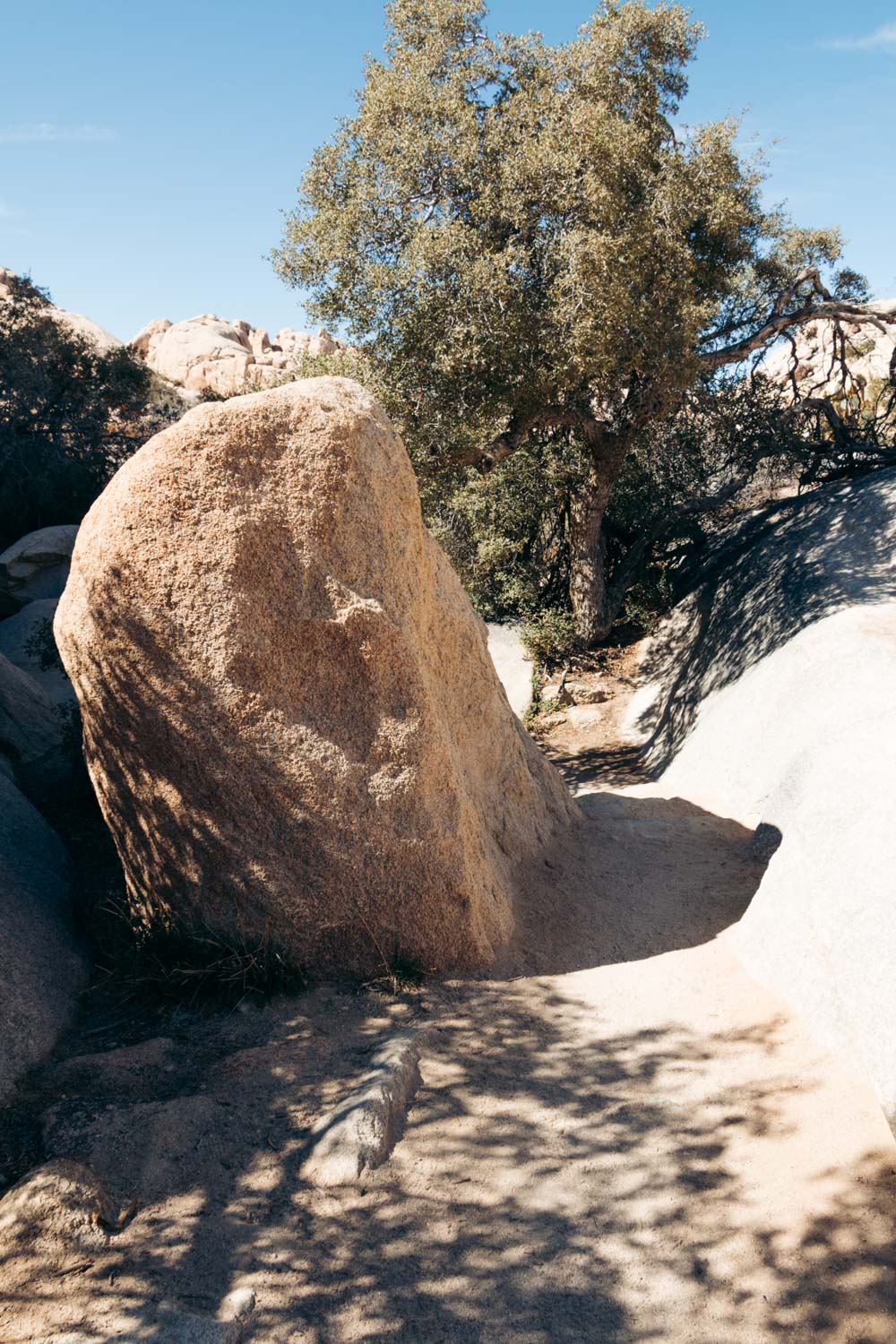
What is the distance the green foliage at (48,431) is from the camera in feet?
49.2

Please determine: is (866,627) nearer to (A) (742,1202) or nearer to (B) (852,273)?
(A) (742,1202)

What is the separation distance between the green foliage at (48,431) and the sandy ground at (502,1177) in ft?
40.5

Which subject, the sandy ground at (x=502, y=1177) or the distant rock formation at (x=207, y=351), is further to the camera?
the distant rock formation at (x=207, y=351)

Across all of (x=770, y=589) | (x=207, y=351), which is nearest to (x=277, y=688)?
(x=770, y=589)

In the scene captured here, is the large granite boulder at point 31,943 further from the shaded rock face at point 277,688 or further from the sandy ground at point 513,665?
the sandy ground at point 513,665

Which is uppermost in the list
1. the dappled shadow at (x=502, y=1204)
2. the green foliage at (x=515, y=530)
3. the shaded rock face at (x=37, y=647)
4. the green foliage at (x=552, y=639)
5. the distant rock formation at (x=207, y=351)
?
the distant rock formation at (x=207, y=351)

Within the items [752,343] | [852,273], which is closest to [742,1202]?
[752,343]

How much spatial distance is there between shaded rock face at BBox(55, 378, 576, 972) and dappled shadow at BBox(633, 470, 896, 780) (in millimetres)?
6265

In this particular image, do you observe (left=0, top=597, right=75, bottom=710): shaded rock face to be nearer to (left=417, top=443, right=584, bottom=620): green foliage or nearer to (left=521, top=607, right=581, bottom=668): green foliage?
(left=417, top=443, right=584, bottom=620): green foliage

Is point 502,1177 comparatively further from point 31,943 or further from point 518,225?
point 518,225

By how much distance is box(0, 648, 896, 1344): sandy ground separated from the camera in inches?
129

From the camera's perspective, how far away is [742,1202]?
145 inches

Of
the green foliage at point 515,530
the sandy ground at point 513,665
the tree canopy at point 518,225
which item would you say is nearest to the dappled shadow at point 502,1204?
the tree canopy at point 518,225

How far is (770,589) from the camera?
37.2 feet
